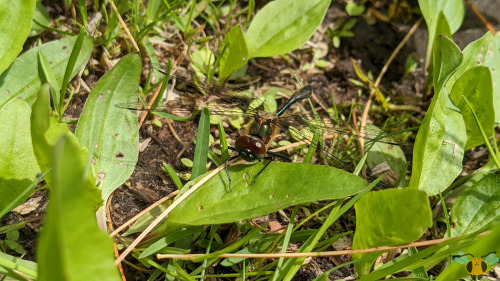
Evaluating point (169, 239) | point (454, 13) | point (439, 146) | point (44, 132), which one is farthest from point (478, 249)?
point (454, 13)

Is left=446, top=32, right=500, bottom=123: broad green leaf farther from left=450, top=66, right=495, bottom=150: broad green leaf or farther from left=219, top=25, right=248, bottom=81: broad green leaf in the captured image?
left=219, top=25, right=248, bottom=81: broad green leaf

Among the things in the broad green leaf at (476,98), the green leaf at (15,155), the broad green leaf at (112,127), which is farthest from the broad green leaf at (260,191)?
the broad green leaf at (476,98)

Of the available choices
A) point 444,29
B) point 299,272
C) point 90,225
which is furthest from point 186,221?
point 444,29

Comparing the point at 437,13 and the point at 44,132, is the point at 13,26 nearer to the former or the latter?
the point at 44,132

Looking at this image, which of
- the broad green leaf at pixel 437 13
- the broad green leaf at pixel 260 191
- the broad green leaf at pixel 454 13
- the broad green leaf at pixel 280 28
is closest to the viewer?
the broad green leaf at pixel 260 191

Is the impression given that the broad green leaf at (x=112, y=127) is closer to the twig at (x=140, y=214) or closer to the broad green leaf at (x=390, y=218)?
the twig at (x=140, y=214)

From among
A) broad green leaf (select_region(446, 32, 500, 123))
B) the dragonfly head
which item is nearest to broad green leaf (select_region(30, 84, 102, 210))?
the dragonfly head
